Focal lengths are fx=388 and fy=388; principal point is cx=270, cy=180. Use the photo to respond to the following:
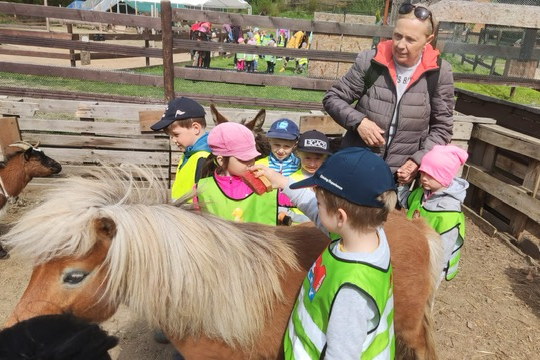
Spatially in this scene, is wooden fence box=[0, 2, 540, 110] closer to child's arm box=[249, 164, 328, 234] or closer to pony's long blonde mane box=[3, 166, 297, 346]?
child's arm box=[249, 164, 328, 234]

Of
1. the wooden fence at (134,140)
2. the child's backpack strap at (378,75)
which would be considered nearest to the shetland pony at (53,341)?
the child's backpack strap at (378,75)

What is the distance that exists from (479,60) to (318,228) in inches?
381

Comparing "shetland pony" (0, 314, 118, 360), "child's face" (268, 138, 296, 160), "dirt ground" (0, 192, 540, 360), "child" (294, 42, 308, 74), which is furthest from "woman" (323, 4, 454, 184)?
"child" (294, 42, 308, 74)

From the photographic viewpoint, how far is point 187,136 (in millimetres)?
2887

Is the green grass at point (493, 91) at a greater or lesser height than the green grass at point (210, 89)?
greater

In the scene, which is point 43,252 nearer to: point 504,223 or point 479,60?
point 504,223

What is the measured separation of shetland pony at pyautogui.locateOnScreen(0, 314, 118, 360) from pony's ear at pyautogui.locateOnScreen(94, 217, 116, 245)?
0.48 meters

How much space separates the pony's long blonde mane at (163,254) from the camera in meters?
1.55

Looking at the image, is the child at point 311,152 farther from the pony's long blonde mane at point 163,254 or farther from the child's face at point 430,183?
the pony's long blonde mane at point 163,254

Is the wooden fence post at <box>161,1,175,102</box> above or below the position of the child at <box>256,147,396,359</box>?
above

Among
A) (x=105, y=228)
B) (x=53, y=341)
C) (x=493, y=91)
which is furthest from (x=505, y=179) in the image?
(x=493, y=91)

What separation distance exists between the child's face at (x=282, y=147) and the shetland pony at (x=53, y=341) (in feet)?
8.20

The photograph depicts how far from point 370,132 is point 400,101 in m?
0.33

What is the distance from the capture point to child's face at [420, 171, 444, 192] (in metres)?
2.76
